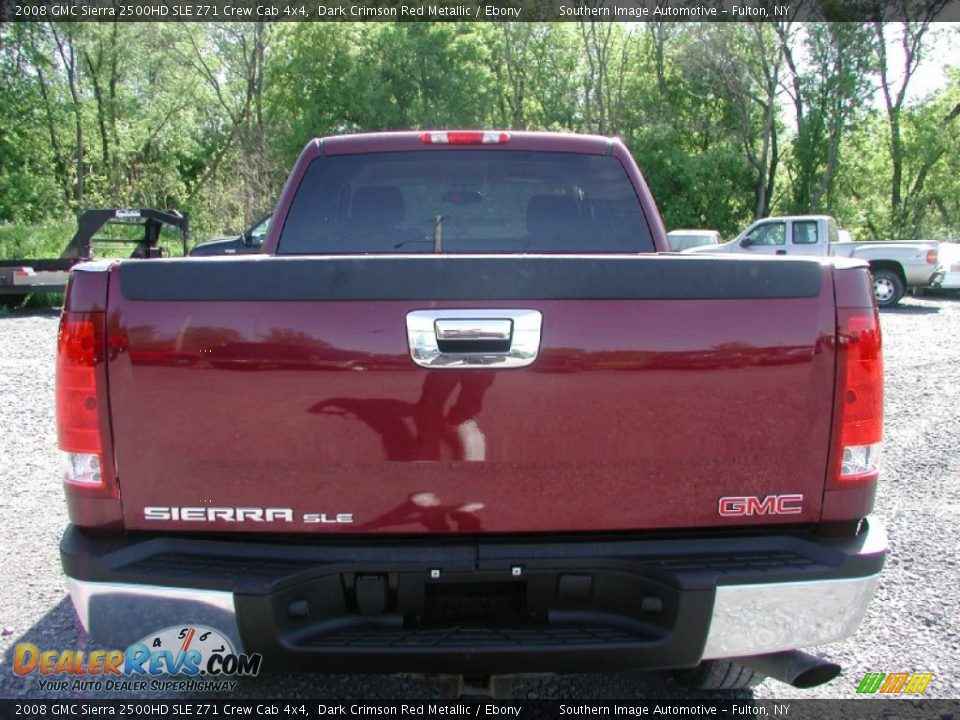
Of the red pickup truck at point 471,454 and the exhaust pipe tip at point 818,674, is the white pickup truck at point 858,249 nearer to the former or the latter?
the exhaust pipe tip at point 818,674

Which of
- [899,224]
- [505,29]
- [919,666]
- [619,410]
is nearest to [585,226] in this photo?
[619,410]

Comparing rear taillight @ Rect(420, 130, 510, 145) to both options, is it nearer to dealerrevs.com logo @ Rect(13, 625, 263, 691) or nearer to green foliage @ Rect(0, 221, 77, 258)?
dealerrevs.com logo @ Rect(13, 625, 263, 691)

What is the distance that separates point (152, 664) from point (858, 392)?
2.10 m

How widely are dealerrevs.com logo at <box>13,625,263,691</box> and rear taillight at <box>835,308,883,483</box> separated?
67.9 inches

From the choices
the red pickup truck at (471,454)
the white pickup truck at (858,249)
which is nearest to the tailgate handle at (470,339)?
the red pickup truck at (471,454)

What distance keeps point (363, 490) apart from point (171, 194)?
132 ft

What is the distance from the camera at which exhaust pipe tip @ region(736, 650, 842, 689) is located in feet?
7.93

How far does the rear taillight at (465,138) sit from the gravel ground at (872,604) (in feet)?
7.51

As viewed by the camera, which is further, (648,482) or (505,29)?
(505,29)

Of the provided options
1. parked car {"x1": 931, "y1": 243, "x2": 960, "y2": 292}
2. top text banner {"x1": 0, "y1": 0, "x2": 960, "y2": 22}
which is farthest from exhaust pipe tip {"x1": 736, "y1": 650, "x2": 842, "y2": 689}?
top text banner {"x1": 0, "y1": 0, "x2": 960, "y2": 22}

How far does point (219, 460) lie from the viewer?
223cm

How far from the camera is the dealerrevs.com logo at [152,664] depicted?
7.29 feet

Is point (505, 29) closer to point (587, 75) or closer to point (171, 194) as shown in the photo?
point (587, 75)

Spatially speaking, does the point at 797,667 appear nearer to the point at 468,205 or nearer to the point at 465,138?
the point at 468,205
